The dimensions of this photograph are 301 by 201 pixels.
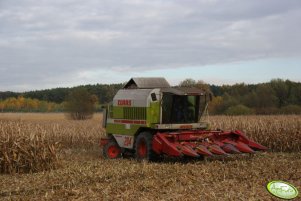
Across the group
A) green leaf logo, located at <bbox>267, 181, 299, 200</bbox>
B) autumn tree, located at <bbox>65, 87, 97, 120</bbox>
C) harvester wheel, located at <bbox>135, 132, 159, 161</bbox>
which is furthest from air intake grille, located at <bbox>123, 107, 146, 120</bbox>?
autumn tree, located at <bbox>65, 87, 97, 120</bbox>

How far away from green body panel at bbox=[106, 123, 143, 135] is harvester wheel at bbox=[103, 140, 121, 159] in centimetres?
42

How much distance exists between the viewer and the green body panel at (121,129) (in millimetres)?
14352

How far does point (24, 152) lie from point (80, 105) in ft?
120

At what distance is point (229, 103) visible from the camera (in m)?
45.8

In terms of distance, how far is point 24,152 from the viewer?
11.7 metres

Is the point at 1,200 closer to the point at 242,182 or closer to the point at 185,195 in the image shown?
the point at 185,195

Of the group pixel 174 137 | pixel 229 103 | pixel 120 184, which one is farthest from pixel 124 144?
pixel 229 103

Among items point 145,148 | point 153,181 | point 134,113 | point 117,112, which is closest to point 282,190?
point 153,181

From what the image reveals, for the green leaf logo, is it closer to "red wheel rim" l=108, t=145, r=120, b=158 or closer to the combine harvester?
the combine harvester

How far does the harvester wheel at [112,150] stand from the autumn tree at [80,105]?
32356mm

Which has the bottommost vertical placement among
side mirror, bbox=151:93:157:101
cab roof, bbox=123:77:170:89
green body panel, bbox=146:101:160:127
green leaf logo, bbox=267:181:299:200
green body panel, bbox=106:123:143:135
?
green leaf logo, bbox=267:181:299:200

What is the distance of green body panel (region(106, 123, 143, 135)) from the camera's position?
Answer: 14.4 m

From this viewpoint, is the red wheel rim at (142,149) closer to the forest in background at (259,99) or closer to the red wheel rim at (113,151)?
the red wheel rim at (113,151)

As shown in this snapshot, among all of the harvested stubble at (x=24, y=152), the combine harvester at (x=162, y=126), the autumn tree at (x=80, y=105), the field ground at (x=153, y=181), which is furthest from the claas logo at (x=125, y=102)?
the autumn tree at (x=80, y=105)
